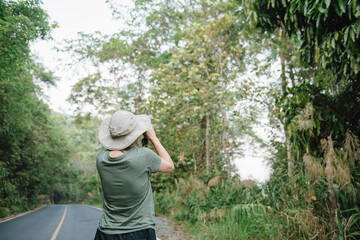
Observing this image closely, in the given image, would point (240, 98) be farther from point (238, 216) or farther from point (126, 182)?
point (126, 182)

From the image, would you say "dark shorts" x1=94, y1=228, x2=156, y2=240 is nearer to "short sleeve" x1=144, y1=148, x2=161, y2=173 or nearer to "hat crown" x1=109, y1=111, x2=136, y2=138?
"short sleeve" x1=144, y1=148, x2=161, y2=173

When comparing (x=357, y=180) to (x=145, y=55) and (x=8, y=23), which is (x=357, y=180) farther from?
(x=145, y=55)

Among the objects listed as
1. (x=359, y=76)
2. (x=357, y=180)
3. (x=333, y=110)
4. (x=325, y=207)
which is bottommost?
(x=325, y=207)

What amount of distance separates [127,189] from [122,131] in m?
0.48

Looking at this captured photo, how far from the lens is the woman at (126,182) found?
2.40 meters

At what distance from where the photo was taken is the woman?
7.87 feet

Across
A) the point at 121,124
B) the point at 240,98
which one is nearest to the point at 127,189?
the point at 121,124

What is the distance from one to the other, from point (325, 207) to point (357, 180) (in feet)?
2.58

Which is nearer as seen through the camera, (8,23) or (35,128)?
(8,23)

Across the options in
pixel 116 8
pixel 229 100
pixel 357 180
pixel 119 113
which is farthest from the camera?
pixel 116 8

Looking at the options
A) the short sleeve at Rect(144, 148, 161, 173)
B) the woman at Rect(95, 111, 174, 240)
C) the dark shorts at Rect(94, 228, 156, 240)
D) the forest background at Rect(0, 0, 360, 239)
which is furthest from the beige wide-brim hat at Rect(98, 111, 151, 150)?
the forest background at Rect(0, 0, 360, 239)

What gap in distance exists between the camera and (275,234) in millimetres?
5590

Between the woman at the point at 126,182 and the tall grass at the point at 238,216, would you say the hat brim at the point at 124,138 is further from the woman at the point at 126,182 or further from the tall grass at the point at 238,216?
the tall grass at the point at 238,216

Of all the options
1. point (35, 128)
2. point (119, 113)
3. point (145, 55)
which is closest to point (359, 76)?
point (119, 113)
